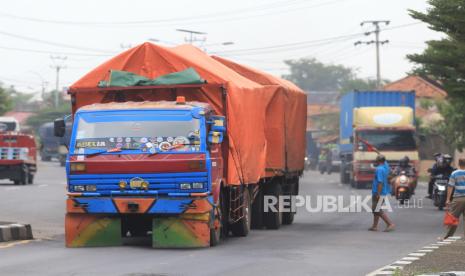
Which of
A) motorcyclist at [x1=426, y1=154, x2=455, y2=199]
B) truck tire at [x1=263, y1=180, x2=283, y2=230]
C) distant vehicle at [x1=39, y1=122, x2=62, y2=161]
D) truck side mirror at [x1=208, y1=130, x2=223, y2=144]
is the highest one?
distant vehicle at [x1=39, y1=122, x2=62, y2=161]

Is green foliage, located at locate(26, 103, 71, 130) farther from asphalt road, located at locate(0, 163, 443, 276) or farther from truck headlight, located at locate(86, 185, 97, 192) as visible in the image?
truck headlight, located at locate(86, 185, 97, 192)

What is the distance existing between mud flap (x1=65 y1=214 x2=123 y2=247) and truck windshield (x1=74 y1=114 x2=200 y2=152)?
115cm

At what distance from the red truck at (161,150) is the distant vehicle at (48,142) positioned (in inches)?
2902

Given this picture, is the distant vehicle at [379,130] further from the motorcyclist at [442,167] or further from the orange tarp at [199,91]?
the orange tarp at [199,91]

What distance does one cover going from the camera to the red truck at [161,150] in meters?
16.7

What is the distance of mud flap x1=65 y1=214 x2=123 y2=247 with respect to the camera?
1716cm

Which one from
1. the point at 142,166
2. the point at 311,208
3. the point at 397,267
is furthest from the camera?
the point at 311,208

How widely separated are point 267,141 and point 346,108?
28081mm

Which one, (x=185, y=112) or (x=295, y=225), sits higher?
(x=185, y=112)

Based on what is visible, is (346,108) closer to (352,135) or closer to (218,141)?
(352,135)

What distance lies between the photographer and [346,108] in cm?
4981

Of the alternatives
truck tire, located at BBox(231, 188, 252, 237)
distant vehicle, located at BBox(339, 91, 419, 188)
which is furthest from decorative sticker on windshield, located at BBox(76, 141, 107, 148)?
distant vehicle, located at BBox(339, 91, 419, 188)

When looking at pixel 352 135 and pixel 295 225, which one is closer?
pixel 295 225

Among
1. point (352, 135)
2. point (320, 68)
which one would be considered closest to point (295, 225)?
point (352, 135)
